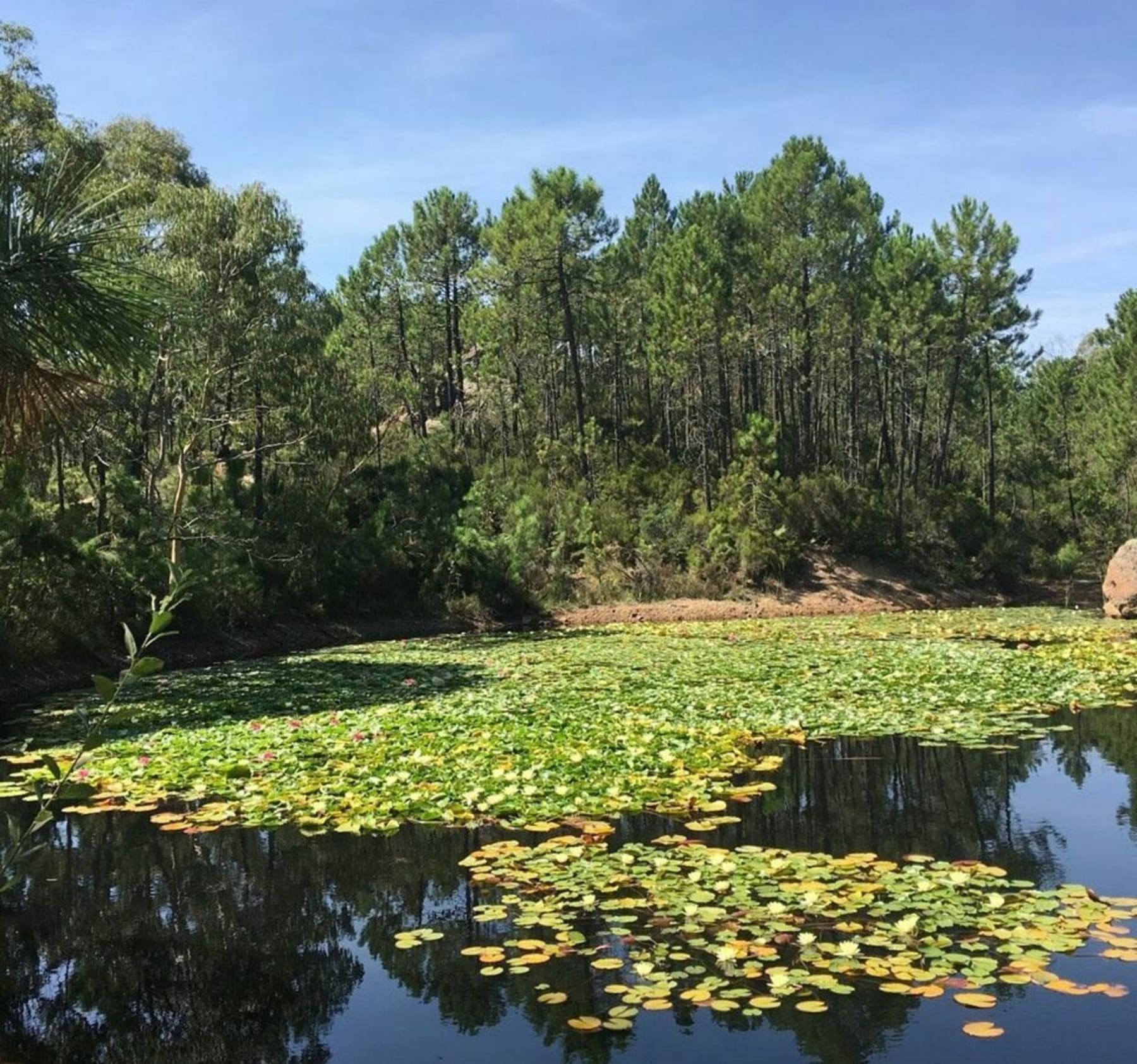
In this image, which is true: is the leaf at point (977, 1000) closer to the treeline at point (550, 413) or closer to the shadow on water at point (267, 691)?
the shadow on water at point (267, 691)

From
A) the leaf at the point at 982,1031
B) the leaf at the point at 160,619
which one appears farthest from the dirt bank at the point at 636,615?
the leaf at the point at 160,619

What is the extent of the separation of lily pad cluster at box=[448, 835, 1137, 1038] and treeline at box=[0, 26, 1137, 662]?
13.0m

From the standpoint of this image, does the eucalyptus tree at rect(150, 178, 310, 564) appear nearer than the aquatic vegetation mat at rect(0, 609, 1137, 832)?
No

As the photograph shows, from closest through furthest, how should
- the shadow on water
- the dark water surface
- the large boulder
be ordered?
the dark water surface, the shadow on water, the large boulder

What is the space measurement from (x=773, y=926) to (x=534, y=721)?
258 inches

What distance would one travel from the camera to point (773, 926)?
5.82m

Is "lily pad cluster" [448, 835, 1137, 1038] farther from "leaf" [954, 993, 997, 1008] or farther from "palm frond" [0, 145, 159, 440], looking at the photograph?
"palm frond" [0, 145, 159, 440]

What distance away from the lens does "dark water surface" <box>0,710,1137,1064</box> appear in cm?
485

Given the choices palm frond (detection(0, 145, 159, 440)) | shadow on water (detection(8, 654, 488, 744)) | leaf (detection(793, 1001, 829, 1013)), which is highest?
palm frond (detection(0, 145, 159, 440))

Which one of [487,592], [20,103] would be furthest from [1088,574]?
[20,103]

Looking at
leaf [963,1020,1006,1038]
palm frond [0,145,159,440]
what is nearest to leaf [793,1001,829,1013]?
leaf [963,1020,1006,1038]

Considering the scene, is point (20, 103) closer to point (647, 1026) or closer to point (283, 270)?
point (283, 270)

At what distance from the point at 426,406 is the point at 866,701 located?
122ft

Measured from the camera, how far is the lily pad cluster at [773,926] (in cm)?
509
